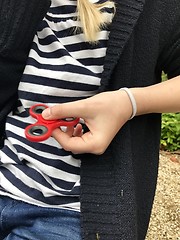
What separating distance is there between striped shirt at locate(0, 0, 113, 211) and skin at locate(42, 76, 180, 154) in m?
0.07

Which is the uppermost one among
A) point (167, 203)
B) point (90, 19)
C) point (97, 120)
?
point (90, 19)

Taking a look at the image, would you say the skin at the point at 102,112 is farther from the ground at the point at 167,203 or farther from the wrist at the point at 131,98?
the ground at the point at 167,203

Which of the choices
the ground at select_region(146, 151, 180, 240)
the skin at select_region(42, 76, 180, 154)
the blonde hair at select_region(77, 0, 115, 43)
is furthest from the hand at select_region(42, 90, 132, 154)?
the ground at select_region(146, 151, 180, 240)

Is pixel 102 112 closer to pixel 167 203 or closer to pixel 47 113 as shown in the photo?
pixel 47 113

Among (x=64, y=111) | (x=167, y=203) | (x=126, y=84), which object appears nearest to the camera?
(x=64, y=111)

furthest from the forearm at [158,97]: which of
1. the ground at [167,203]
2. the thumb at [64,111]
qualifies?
the ground at [167,203]

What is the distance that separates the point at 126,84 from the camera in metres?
1.17

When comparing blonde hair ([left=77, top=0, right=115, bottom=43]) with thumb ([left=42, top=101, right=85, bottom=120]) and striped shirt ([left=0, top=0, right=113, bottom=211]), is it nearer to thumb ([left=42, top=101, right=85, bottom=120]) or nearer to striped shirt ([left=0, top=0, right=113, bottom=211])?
striped shirt ([left=0, top=0, right=113, bottom=211])

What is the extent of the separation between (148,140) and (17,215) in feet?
1.09

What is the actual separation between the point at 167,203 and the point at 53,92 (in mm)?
1457

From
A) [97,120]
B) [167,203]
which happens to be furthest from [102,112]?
[167,203]

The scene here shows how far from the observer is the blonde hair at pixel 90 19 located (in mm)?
1152

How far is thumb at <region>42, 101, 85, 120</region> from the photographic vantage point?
1.07m

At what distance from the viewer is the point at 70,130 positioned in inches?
43.9
